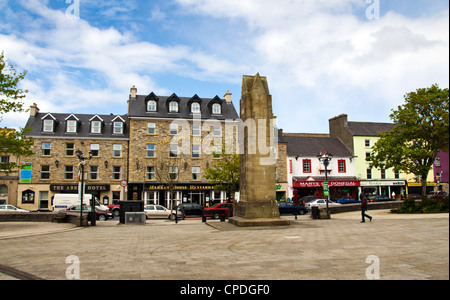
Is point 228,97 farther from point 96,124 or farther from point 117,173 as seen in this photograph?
point 117,173

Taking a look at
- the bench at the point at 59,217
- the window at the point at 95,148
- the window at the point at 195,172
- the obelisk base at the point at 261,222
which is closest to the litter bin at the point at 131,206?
the bench at the point at 59,217

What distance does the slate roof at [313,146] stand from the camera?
4878 centimetres

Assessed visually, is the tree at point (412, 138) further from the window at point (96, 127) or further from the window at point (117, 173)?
the window at point (96, 127)

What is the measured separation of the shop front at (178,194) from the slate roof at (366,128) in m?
22.8

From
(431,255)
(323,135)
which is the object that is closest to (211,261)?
(431,255)

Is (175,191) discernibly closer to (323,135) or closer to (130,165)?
(130,165)

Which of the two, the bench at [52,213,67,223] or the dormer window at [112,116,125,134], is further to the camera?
the dormer window at [112,116,125,134]

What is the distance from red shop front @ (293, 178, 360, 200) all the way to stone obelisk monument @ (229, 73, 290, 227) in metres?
29.8

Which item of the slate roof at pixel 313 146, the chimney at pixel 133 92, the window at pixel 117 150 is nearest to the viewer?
the window at pixel 117 150

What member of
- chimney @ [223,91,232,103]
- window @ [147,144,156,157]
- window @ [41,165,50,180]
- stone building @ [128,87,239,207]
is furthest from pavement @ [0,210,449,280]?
chimney @ [223,91,232,103]

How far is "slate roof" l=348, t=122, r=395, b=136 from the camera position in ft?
165

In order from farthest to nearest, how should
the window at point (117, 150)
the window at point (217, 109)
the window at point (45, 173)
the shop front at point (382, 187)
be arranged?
the shop front at point (382, 187), the window at point (217, 109), the window at point (117, 150), the window at point (45, 173)

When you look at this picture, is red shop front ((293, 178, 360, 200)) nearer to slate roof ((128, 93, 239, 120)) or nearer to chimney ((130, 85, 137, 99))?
slate roof ((128, 93, 239, 120))

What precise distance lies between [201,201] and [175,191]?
3.54m
